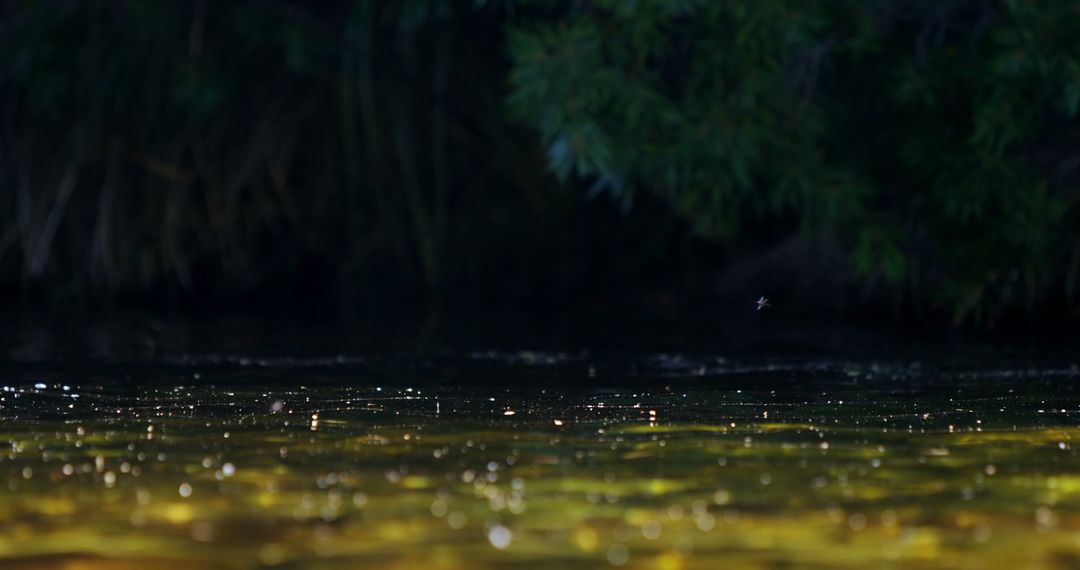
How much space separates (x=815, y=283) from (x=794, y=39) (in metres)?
4.78

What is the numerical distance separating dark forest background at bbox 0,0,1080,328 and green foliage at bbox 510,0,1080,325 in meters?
0.03

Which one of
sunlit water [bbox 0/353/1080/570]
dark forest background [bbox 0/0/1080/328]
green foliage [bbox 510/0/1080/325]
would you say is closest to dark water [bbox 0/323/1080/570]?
sunlit water [bbox 0/353/1080/570]

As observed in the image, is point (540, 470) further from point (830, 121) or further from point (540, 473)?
point (830, 121)

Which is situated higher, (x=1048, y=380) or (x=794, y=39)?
(x=794, y=39)

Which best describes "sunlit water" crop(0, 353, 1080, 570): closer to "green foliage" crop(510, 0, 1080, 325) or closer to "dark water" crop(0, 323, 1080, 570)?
"dark water" crop(0, 323, 1080, 570)

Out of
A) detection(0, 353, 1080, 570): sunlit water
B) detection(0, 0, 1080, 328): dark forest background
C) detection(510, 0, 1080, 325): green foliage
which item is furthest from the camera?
detection(0, 0, 1080, 328): dark forest background

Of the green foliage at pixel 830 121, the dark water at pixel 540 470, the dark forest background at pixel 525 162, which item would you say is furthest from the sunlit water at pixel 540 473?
the dark forest background at pixel 525 162

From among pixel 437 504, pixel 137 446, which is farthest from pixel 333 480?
pixel 137 446

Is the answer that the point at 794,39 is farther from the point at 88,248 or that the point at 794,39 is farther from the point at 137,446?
the point at 88,248

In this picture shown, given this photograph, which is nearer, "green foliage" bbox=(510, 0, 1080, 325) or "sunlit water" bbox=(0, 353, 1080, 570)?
"sunlit water" bbox=(0, 353, 1080, 570)

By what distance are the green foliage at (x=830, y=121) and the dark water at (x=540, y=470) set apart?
2761 mm

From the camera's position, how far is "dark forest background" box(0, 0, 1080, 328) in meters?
14.2

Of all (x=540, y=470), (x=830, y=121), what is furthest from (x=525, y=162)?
(x=540, y=470)

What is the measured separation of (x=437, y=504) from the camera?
635 centimetres
